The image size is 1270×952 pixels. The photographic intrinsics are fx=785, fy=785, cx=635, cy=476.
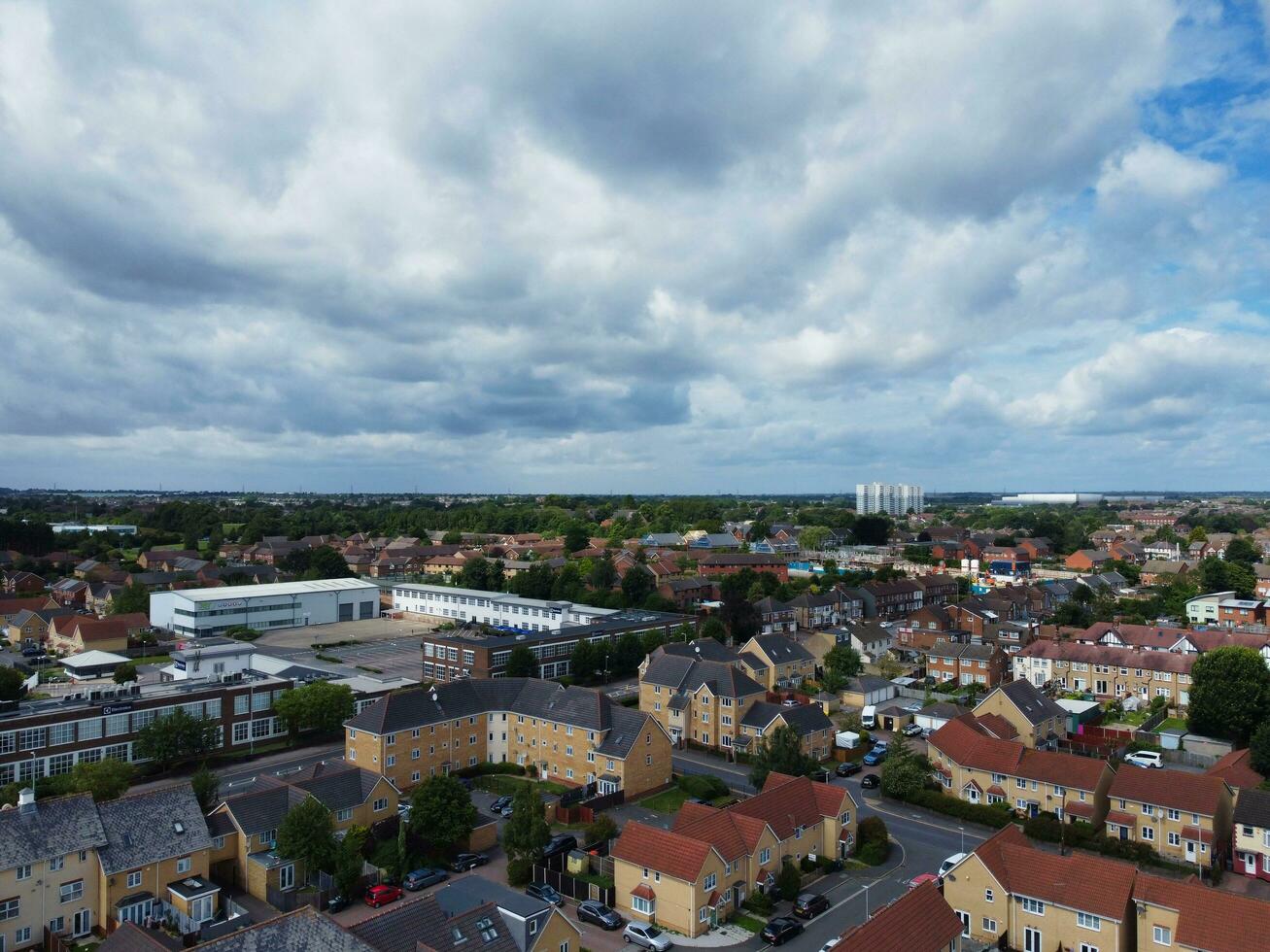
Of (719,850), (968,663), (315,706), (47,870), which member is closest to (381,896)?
(47,870)

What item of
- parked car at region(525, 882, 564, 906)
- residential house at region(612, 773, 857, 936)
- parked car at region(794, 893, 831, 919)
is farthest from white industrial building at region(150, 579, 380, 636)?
parked car at region(794, 893, 831, 919)

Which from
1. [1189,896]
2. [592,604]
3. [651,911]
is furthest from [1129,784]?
[592,604]

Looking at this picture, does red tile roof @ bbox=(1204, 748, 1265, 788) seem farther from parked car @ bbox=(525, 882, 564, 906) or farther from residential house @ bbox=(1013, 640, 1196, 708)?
parked car @ bbox=(525, 882, 564, 906)

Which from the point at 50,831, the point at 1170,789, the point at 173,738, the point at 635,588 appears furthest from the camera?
the point at 635,588

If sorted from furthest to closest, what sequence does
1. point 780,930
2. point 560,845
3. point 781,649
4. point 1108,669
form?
point 781,649 → point 1108,669 → point 560,845 → point 780,930

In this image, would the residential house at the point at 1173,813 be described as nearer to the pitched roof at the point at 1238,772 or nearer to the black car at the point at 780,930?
the pitched roof at the point at 1238,772

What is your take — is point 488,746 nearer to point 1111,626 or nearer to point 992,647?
point 992,647

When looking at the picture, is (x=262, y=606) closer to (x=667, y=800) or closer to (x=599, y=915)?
(x=667, y=800)
